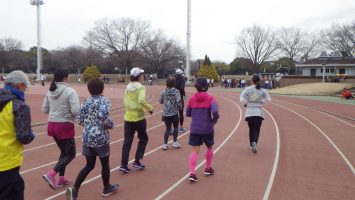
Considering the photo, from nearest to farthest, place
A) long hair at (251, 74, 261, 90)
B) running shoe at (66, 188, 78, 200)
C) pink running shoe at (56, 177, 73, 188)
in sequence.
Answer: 1. running shoe at (66, 188, 78, 200)
2. pink running shoe at (56, 177, 73, 188)
3. long hair at (251, 74, 261, 90)

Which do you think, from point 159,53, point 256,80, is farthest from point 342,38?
point 256,80

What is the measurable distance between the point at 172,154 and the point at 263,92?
8.47 ft

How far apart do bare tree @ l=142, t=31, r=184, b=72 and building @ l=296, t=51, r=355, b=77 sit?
2806cm

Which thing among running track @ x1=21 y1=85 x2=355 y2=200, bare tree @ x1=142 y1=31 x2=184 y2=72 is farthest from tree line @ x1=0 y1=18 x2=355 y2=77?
running track @ x1=21 y1=85 x2=355 y2=200

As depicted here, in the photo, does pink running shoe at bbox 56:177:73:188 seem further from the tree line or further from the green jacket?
the tree line

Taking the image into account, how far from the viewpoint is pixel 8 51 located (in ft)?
260

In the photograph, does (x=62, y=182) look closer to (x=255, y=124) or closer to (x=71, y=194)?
(x=71, y=194)

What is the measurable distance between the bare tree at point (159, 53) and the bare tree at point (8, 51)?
30.4 meters

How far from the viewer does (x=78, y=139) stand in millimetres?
9812

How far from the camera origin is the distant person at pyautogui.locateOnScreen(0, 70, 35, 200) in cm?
338

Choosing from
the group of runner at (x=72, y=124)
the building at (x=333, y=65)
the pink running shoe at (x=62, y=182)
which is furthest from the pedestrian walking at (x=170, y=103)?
the building at (x=333, y=65)

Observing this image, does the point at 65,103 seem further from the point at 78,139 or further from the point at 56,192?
the point at 78,139

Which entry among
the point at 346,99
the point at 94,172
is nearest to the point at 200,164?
the point at 94,172

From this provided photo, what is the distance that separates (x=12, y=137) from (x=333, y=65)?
62.0 meters
